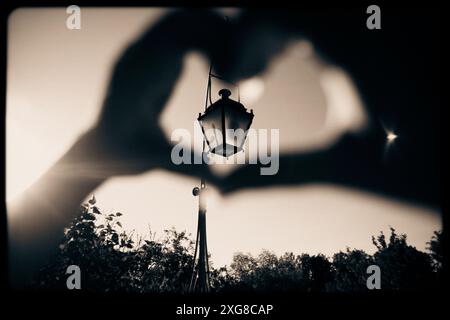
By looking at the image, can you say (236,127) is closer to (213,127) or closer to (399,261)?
(213,127)

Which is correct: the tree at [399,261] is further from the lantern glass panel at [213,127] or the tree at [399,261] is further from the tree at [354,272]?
the lantern glass panel at [213,127]

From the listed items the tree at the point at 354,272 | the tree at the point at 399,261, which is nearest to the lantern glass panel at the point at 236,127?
the tree at the point at 354,272

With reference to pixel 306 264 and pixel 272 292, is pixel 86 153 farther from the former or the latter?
pixel 306 264

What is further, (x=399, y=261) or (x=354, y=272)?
(x=354, y=272)

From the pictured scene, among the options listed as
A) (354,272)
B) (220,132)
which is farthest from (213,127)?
(354,272)

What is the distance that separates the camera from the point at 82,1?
2.62 m

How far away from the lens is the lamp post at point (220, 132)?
2482 mm

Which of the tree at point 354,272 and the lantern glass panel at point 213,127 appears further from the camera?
the tree at point 354,272

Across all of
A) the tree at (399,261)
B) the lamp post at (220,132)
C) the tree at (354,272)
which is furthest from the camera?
the tree at (354,272)

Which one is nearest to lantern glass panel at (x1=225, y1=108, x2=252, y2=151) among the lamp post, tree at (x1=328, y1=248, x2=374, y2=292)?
the lamp post

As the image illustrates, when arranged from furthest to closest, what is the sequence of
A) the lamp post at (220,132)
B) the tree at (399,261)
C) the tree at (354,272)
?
the tree at (354,272) < the tree at (399,261) < the lamp post at (220,132)

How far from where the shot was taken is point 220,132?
98.8 inches

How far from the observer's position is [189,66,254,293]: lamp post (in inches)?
97.7
